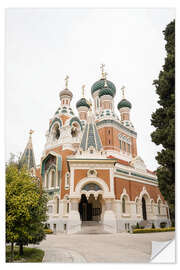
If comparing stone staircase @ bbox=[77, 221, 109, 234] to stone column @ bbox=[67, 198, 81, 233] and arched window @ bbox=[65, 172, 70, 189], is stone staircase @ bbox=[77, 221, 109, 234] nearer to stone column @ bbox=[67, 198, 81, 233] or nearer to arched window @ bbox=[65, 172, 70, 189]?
stone column @ bbox=[67, 198, 81, 233]

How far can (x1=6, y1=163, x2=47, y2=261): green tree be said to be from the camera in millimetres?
5453

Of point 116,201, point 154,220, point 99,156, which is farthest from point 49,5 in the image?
point 154,220

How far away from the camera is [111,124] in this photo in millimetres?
19344

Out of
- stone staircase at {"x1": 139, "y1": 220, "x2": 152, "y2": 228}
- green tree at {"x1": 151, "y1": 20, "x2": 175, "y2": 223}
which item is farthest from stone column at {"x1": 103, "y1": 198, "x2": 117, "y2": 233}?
green tree at {"x1": 151, "y1": 20, "x2": 175, "y2": 223}

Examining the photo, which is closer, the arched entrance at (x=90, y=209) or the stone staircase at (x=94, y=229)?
the stone staircase at (x=94, y=229)

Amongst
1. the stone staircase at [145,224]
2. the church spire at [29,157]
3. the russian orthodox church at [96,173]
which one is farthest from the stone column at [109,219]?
the church spire at [29,157]

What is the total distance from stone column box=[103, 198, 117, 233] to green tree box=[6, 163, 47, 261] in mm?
6148

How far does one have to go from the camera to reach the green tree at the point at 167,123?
6.11 metres

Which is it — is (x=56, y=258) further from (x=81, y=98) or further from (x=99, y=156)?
(x=81, y=98)

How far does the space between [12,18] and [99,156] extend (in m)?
8.86

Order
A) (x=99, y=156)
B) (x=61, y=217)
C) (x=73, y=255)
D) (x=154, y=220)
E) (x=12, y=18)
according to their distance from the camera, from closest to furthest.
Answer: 1. (x=73, y=255)
2. (x=12, y=18)
3. (x=99, y=156)
4. (x=61, y=217)
5. (x=154, y=220)

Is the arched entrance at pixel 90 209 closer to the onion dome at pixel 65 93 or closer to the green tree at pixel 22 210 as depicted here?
the green tree at pixel 22 210

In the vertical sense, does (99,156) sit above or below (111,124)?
below

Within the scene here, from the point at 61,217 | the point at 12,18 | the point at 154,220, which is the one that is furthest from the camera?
the point at 154,220
